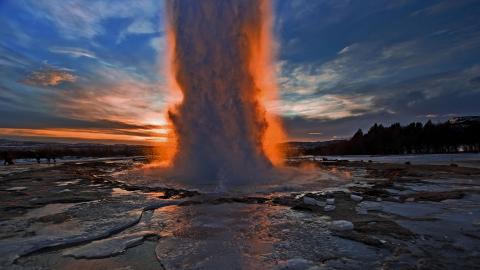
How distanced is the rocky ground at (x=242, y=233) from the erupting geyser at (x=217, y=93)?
225 inches

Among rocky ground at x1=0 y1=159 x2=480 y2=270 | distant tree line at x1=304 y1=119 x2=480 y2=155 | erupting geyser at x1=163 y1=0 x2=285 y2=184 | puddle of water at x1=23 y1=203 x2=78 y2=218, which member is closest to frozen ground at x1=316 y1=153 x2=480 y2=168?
distant tree line at x1=304 y1=119 x2=480 y2=155

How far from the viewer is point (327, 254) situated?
485 cm

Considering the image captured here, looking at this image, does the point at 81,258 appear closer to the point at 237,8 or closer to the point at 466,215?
the point at 466,215

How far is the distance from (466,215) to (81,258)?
330 inches

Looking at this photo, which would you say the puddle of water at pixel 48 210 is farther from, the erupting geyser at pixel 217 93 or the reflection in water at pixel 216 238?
the erupting geyser at pixel 217 93

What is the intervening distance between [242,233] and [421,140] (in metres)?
75.4

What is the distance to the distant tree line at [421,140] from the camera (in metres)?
67.4

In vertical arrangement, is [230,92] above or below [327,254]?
above

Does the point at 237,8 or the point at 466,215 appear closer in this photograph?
the point at 466,215

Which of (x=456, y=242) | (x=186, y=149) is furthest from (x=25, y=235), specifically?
(x=186, y=149)

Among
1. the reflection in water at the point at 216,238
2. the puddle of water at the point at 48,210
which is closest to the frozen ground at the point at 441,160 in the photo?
the reflection in water at the point at 216,238

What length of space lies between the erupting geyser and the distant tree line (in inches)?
2543

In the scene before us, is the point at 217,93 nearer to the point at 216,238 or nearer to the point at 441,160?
the point at 216,238

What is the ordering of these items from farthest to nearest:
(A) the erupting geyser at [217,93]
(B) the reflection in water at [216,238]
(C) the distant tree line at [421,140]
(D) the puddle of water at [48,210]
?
(C) the distant tree line at [421,140] → (A) the erupting geyser at [217,93] → (D) the puddle of water at [48,210] → (B) the reflection in water at [216,238]
